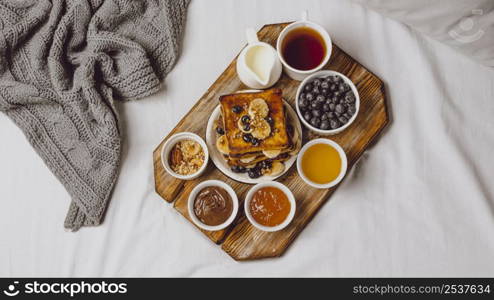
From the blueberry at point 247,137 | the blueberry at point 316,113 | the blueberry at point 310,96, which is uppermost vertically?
the blueberry at point 310,96

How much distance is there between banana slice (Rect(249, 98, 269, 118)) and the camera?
111cm

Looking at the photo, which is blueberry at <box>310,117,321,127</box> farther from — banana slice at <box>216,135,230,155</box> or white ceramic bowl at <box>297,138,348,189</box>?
banana slice at <box>216,135,230,155</box>

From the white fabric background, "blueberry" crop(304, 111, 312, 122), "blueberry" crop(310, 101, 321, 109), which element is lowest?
the white fabric background

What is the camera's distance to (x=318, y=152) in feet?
3.81

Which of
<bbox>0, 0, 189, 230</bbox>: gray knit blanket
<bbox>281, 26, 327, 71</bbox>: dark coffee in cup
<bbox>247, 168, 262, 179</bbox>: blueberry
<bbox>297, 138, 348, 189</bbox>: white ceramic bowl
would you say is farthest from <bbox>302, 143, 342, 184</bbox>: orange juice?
<bbox>0, 0, 189, 230</bbox>: gray knit blanket

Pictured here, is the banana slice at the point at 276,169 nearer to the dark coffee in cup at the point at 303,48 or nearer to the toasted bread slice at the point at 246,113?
the toasted bread slice at the point at 246,113

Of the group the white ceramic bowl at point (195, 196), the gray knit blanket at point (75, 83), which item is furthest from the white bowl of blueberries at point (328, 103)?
the gray knit blanket at point (75, 83)

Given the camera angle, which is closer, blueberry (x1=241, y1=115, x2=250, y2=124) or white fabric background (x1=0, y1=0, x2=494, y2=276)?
blueberry (x1=241, y1=115, x2=250, y2=124)

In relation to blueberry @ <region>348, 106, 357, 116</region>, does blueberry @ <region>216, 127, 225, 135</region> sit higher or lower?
lower

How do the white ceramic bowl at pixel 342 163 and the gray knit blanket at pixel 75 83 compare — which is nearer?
the white ceramic bowl at pixel 342 163

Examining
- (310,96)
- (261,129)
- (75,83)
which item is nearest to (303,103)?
(310,96)

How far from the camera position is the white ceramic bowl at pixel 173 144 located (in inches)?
45.4

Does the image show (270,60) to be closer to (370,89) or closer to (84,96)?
(370,89)

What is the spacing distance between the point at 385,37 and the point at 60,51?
0.89 m
